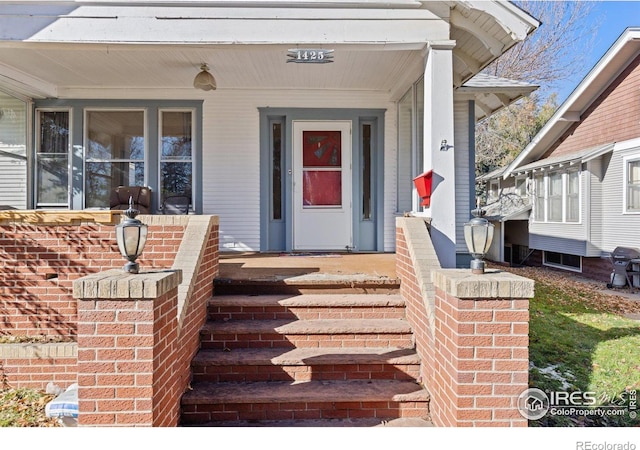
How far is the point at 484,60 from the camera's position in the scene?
4.86 metres

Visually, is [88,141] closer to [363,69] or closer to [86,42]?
[86,42]

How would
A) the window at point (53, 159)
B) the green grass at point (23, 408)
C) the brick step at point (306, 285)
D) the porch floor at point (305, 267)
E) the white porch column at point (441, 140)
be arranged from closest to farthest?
the green grass at point (23, 408), the brick step at point (306, 285), the porch floor at point (305, 267), the white porch column at point (441, 140), the window at point (53, 159)

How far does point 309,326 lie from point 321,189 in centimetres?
335

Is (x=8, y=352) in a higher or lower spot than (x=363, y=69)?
lower

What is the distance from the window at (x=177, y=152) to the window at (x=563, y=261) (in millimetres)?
10192

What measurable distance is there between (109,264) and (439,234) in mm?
3225

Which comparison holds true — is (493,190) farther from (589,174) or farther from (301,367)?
(301,367)

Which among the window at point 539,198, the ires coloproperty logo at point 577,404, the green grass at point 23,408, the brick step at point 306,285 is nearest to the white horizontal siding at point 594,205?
the window at point 539,198

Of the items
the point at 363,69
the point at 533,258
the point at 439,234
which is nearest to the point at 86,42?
the point at 363,69

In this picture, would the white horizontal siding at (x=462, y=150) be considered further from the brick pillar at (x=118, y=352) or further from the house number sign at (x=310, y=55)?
the brick pillar at (x=118, y=352)

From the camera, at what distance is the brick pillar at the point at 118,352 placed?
2.25 meters

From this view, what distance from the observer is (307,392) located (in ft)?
9.46

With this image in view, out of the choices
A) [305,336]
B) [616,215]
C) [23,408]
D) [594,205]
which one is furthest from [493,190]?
[23,408]
